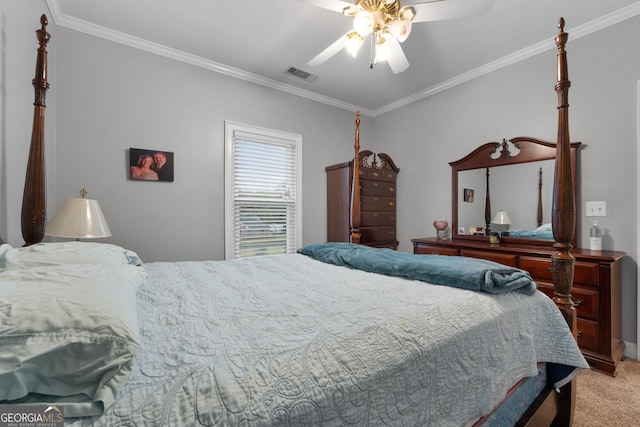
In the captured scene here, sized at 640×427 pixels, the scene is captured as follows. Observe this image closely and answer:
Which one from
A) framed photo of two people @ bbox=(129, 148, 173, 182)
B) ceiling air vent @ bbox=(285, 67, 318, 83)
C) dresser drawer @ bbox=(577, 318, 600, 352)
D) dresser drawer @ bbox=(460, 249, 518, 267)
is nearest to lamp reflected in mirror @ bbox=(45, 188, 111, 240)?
framed photo of two people @ bbox=(129, 148, 173, 182)

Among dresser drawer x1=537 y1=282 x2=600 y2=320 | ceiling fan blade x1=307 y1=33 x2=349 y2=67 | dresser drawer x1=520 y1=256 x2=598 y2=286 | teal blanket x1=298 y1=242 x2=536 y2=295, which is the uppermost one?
ceiling fan blade x1=307 y1=33 x2=349 y2=67

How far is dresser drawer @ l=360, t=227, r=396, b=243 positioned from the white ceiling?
183cm

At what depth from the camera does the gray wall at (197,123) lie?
220cm

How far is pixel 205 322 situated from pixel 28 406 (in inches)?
16.8

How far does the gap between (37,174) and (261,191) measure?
6.71 ft

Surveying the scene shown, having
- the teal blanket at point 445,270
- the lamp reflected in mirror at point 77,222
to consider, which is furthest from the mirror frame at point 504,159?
the lamp reflected in mirror at point 77,222

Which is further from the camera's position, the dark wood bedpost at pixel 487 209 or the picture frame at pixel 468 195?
the picture frame at pixel 468 195

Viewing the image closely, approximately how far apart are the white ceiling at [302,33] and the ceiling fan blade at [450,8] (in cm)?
38

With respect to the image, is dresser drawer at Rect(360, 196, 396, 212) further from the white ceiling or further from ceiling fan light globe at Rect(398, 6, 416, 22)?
ceiling fan light globe at Rect(398, 6, 416, 22)

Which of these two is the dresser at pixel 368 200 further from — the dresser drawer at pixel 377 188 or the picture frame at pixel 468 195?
the picture frame at pixel 468 195

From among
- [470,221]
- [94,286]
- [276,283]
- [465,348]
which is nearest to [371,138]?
[470,221]

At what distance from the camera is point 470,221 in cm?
321

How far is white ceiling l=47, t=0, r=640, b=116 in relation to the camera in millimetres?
2232

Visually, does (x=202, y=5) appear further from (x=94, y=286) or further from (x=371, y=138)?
(x=371, y=138)
